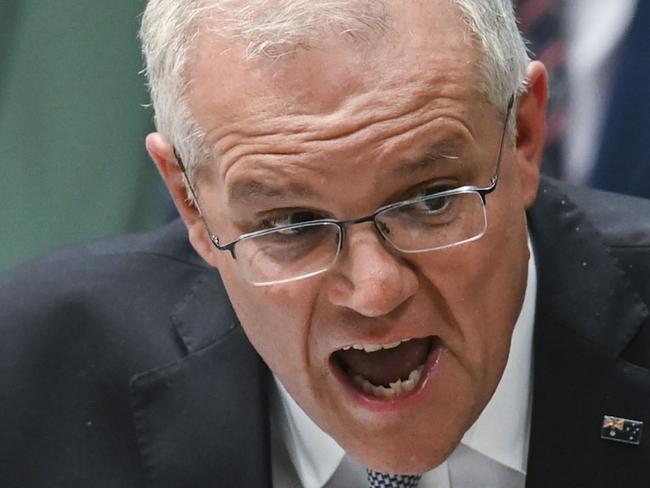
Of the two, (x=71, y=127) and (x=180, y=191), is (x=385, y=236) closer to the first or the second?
(x=180, y=191)

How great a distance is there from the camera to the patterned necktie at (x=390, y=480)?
170cm

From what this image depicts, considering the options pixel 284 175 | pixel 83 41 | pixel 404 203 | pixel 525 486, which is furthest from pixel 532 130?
pixel 83 41

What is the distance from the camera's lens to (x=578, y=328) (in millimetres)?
1794

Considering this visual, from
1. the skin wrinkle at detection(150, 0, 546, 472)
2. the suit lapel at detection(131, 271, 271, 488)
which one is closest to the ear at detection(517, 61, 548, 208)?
the skin wrinkle at detection(150, 0, 546, 472)

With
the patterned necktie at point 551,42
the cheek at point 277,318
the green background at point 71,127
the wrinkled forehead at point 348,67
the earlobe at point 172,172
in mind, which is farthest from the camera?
the green background at point 71,127

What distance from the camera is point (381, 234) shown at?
1463mm

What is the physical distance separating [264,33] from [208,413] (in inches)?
26.1

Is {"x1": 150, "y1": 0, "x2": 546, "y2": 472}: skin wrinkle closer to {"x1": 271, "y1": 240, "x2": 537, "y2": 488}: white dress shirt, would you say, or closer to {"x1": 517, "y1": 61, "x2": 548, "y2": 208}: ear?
→ {"x1": 517, "y1": 61, "x2": 548, "y2": 208}: ear

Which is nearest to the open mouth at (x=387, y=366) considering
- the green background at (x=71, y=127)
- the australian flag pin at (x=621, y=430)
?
the australian flag pin at (x=621, y=430)

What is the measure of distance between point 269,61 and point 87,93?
1.18m

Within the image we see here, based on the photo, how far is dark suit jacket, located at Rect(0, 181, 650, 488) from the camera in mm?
1770

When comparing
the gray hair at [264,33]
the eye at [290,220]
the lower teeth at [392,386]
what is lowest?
the lower teeth at [392,386]

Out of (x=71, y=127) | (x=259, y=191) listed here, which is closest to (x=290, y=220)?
(x=259, y=191)

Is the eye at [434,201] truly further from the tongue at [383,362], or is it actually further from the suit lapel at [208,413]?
the suit lapel at [208,413]
